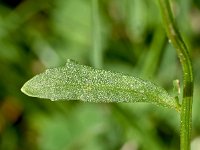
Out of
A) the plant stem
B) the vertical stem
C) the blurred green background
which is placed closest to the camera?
the plant stem

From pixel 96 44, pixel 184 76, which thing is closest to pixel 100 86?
pixel 184 76

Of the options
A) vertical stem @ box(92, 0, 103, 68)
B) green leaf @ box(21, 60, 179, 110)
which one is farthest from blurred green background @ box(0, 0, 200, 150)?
green leaf @ box(21, 60, 179, 110)

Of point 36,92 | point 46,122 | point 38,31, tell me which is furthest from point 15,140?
point 36,92

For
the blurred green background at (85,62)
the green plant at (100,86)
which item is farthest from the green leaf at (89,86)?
the blurred green background at (85,62)

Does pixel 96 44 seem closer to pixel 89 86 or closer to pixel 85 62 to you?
pixel 85 62

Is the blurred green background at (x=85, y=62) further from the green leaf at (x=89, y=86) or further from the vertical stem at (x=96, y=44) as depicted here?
the green leaf at (x=89, y=86)

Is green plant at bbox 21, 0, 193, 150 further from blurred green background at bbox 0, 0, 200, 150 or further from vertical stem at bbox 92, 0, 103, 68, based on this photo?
blurred green background at bbox 0, 0, 200, 150

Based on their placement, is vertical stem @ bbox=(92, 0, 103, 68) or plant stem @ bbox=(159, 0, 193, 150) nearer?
plant stem @ bbox=(159, 0, 193, 150)
